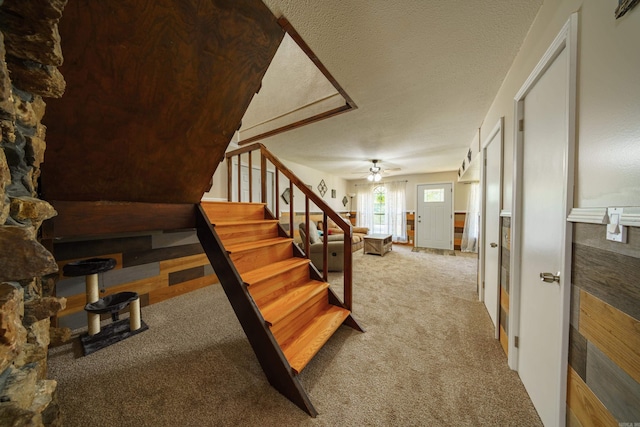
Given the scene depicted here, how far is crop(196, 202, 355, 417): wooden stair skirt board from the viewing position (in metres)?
1.37

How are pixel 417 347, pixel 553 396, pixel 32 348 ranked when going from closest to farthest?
pixel 32 348 < pixel 553 396 < pixel 417 347

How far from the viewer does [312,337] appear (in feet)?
5.39

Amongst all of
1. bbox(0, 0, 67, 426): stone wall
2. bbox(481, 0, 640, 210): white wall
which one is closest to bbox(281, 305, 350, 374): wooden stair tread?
bbox(0, 0, 67, 426): stone wall

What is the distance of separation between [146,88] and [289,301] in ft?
5.31

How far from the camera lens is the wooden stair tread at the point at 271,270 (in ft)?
5.37

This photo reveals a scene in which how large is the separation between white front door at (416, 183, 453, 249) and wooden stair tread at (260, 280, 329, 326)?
16.6 ft

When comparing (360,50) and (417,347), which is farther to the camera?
(417,347)

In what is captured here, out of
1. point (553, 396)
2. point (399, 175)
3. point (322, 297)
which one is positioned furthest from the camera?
point (399, 175)

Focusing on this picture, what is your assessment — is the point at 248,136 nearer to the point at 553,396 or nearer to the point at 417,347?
the point at 417,347

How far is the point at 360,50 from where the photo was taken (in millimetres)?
1507

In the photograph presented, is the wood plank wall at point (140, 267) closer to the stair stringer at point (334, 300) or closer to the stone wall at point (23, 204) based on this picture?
the stair stringer at point (334, 300)

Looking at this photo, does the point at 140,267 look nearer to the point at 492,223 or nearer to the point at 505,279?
the point at 505,279

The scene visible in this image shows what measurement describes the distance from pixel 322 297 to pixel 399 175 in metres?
5.47

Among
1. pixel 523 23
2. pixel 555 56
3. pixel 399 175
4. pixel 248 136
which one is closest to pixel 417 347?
pixel 555 56
